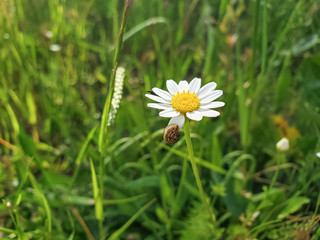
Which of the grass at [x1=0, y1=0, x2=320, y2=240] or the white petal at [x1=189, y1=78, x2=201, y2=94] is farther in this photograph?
the grass at [x1=0, y1=0, x2=320, y2=240]

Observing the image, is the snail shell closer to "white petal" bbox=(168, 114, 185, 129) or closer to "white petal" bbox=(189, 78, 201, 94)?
"white petal" bbox=(168, 114, 185, 129)

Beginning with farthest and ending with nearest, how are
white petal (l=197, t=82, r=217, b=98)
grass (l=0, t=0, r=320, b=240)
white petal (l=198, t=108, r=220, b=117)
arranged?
grass (l=0, t=0, r=320, b=240) < white petal (l=197, t=82, r=217, b=98) < white petal (l=198, t=108, r=220, b=117)

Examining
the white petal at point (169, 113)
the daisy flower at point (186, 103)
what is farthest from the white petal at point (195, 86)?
the white petal at point (169, 113)

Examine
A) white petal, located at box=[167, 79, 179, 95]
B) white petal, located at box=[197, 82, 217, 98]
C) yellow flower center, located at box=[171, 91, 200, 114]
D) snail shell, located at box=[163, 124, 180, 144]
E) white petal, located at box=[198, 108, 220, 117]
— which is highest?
white petal, located at box=[167, 79, 179, 95]

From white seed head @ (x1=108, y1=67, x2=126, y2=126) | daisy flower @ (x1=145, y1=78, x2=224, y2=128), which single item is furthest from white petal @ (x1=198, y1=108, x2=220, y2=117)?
white seed head @ (x1=108, y1=67, x2=126, y2=126)

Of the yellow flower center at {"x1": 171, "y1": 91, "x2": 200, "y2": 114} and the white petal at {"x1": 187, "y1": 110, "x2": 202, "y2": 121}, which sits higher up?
the yellow flower center at {"x1": 171, "y1": 91, "x2": 200, "y2": 114}

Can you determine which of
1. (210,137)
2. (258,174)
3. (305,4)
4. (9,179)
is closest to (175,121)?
(210,137)

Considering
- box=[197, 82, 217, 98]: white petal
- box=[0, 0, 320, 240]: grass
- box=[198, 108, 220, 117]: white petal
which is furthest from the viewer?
box=[0, 0, 320, 240]: grass

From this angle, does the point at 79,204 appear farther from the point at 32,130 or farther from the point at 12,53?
the point at 12,53

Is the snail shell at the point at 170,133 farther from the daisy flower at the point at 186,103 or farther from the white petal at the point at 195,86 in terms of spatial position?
the white petal at the point at 195,86
